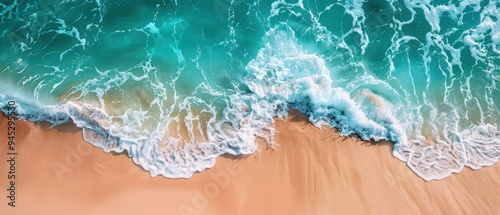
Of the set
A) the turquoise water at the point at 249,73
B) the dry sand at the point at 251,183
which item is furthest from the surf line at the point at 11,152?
the turquoise water at the point at 249,73

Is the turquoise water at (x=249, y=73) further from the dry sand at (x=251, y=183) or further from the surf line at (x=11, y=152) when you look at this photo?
the dry sand at (x=251, y=183)

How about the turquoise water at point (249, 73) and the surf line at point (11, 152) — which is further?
the turquoise water at point (249, 73)

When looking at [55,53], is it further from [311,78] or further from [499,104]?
[499,104]

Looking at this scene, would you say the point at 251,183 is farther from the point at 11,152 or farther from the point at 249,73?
the point at 11,152

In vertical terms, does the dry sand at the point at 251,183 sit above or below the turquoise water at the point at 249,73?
below

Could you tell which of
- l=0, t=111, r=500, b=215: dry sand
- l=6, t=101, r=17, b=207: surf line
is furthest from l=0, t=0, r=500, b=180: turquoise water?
l=0, t=111, r=500, b=215: dry sand

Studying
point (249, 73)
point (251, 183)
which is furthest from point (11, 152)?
point (249, 73)
